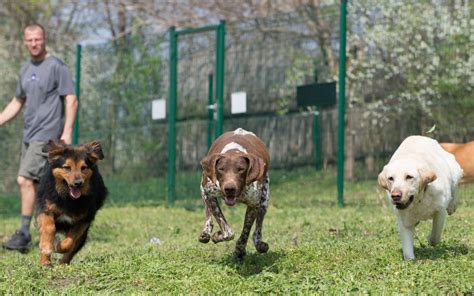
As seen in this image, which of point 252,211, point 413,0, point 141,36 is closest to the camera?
point 252,211

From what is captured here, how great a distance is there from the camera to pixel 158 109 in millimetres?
15289

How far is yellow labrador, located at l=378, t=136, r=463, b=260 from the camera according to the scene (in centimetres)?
662

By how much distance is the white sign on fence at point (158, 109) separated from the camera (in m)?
15.2

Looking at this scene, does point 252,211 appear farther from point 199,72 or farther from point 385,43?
point 199,72

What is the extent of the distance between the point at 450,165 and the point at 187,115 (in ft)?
25.8

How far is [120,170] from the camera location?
1619cm

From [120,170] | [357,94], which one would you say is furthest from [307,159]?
[120,170]

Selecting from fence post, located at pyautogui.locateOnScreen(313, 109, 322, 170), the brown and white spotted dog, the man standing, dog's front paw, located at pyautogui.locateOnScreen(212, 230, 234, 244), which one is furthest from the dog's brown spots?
fence post, located at pyautogui.locateOnScreen(313, 109, 322, 170)

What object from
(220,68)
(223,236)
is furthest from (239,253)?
(220,68)

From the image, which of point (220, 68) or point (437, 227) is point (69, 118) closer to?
point (437, 227)

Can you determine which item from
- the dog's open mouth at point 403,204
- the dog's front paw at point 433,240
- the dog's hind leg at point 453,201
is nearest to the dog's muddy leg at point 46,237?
the dog's open mouth at point 403,204

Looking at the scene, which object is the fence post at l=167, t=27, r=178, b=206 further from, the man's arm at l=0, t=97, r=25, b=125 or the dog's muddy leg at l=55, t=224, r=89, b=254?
the dog's muddy leg at l=55, t=224, r=89, b=254

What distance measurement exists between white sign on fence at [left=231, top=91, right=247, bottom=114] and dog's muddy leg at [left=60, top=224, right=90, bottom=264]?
609cm

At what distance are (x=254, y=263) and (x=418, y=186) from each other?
4.85ft
